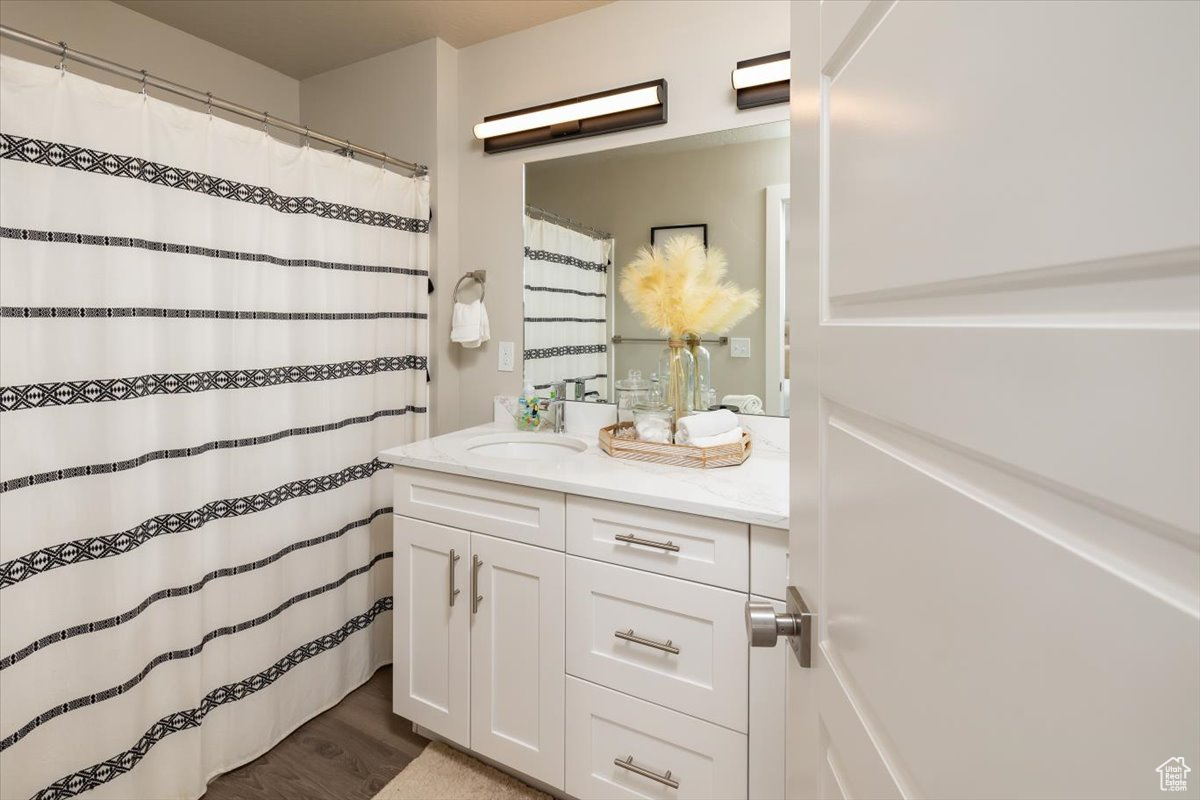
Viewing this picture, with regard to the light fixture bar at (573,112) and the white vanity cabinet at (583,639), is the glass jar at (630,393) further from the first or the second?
the light fixture bar at (573,112)

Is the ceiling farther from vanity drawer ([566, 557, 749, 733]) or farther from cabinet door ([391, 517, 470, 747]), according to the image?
vanity drawer ([566, 557, 749, 733])

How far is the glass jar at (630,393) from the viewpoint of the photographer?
2016mm

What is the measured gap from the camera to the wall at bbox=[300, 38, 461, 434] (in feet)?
7.79

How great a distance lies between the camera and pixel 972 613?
1.15 feet

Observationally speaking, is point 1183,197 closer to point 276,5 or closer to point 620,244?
point 620,244

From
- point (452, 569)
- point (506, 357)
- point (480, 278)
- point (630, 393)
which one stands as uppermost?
point (480, 278)

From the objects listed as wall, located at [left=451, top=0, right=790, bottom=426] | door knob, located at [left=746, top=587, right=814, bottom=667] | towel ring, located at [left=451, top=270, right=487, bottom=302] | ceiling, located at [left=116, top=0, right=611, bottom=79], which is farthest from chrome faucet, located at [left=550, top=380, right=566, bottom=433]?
door knob, located at [left=746, top=587, right=814, bottom=667]

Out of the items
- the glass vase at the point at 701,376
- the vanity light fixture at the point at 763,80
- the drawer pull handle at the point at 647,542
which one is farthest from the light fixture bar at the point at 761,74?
the drawer pull handle at the point at 647,542

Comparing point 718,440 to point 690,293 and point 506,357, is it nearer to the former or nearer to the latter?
point 690,293

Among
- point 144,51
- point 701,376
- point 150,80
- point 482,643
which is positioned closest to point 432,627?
point 482,643

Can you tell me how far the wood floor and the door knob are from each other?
1536 mm

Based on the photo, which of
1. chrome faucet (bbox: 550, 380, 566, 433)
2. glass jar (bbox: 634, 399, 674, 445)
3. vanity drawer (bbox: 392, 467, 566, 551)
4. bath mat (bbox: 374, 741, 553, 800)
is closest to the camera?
vanity drawer (bbox: 392, 467, 566, 551)

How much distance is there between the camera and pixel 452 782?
171cm

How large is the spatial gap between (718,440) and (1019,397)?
1.42 m
